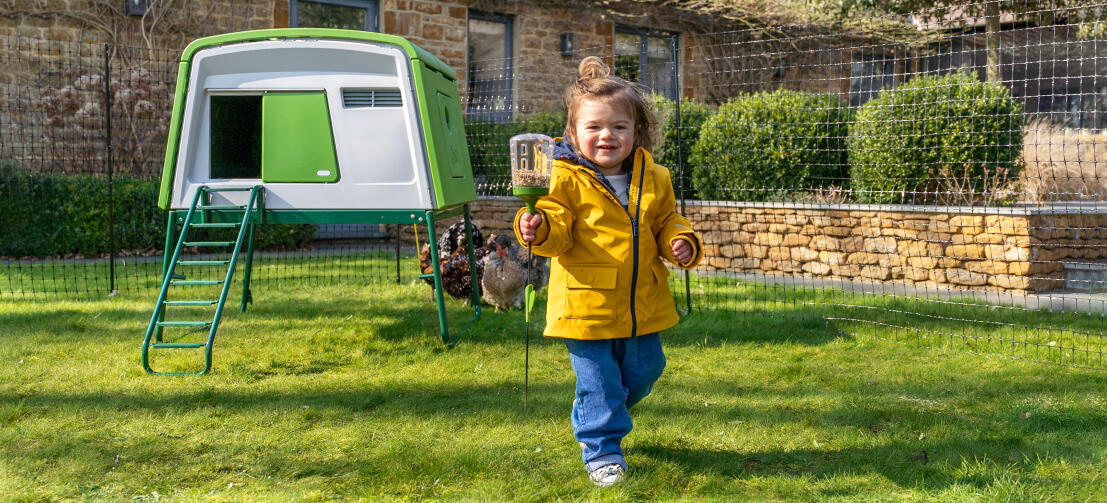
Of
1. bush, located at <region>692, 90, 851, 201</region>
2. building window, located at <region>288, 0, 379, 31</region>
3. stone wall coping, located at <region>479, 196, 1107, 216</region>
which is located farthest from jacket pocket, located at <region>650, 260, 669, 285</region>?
building window, located at <region>288, 0, 379, 31</region>

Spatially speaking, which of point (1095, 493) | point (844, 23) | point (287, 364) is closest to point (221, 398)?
point (287, 364)

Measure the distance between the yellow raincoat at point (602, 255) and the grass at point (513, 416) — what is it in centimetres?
59

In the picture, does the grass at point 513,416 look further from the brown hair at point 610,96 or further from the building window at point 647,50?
the building window at point 647,50

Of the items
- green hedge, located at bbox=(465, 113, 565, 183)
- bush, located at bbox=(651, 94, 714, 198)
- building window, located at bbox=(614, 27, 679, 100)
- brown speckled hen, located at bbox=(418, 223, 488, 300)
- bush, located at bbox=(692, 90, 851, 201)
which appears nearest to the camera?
brown speckled hen, located at bbox=(418, 223, 488, 300)

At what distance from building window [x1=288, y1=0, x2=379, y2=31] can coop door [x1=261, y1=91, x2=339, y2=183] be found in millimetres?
6993

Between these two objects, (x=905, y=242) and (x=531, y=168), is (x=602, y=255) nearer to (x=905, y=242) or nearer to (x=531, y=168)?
(x=531, y=168)

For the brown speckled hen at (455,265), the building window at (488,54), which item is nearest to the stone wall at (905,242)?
the brown speckled hen at (455,265)

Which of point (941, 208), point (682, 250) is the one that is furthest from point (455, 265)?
point (941, 208)

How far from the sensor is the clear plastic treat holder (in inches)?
128

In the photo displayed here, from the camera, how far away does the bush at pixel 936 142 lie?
7.88 meters

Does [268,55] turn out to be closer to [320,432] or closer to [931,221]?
[320,432]

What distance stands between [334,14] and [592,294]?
10307 millimetres

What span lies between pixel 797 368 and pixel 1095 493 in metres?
1.94

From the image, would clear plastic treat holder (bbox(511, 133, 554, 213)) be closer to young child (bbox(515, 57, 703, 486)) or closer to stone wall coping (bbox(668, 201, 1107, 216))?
young child (bbox(515, 57, 703, 486))
